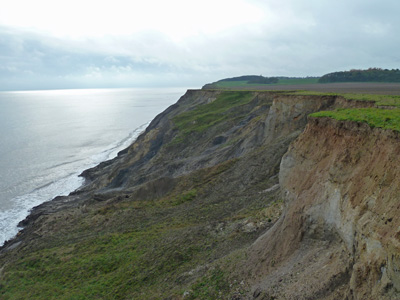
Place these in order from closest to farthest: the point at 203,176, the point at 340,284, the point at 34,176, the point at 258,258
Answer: the point at 340,284 < the point at 258,258 < the point at 203,176 < the point at 34,176

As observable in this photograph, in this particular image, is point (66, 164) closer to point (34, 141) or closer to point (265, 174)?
point (34, 141)

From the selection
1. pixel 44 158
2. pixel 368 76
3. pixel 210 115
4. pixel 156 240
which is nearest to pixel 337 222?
pixel 156 240

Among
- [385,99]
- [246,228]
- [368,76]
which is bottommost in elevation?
[246,228]

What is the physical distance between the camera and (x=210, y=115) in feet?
205

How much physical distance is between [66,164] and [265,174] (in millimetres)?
49676

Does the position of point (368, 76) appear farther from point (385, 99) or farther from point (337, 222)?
point (337, 222)

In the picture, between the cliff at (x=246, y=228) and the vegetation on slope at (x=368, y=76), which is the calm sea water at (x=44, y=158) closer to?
the cliff at (x=246, y=228)

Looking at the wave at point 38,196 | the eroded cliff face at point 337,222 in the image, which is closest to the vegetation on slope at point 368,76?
the wave at point 38,196

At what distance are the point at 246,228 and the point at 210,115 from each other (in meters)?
45.4

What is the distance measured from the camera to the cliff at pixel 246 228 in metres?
9.80

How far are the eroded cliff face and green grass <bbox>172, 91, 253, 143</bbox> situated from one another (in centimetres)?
3890

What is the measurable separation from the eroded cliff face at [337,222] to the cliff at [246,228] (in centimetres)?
5

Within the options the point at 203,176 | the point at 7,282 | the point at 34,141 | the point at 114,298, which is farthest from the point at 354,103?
the point at 34,141

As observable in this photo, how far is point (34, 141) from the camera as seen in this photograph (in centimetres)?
8469
